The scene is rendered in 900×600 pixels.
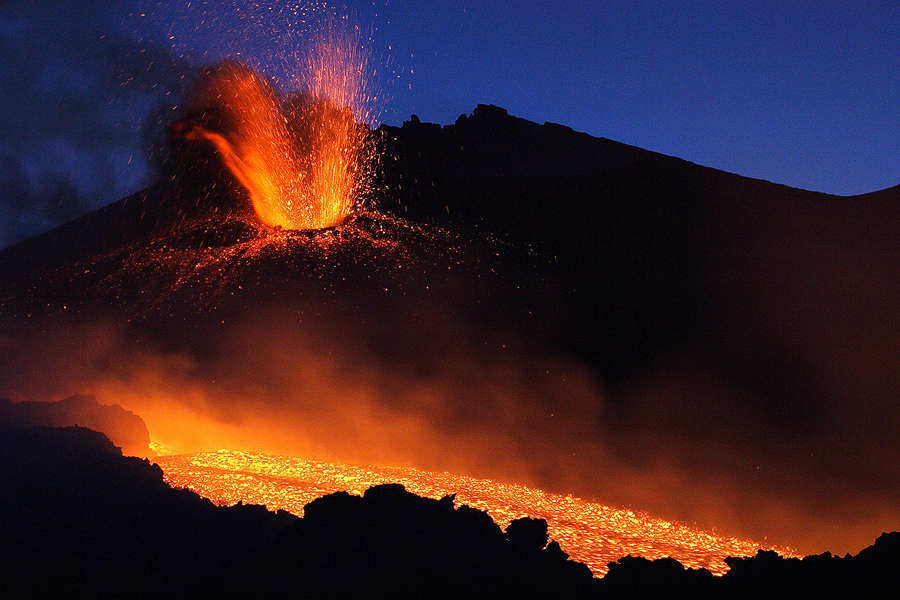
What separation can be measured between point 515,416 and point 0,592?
7521 millimetres

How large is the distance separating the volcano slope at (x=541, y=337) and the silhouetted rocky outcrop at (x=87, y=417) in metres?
2.26

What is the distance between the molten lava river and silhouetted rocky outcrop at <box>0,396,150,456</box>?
771mm

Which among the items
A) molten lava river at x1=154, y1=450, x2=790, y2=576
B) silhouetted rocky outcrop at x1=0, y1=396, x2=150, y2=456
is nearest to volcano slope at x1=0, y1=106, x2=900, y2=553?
molten lava river at x1=154, y1=450, x2=790, y2=576

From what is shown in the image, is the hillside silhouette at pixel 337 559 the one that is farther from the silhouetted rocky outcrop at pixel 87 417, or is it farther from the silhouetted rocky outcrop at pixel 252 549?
the silhouetted rocky outcrop at pixel 87 417

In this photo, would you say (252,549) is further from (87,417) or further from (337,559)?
(87,417)

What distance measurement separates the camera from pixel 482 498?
6137 millimetres

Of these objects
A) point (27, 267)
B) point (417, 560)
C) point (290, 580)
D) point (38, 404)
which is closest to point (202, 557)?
point (290, 580)

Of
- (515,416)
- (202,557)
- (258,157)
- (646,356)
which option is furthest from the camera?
(258,157)

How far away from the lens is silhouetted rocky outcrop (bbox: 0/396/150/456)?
6.29 m

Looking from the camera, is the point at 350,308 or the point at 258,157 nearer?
the point at 350,308

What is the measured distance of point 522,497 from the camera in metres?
6.51

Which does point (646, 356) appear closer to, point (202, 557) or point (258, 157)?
point (202, 557)

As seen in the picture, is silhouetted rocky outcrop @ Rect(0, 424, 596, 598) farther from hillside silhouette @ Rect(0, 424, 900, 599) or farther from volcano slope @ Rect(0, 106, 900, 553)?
volcano slope @ Rect(0, 106, 900, 553)

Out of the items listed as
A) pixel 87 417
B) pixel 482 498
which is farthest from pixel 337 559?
pixel 87 417
